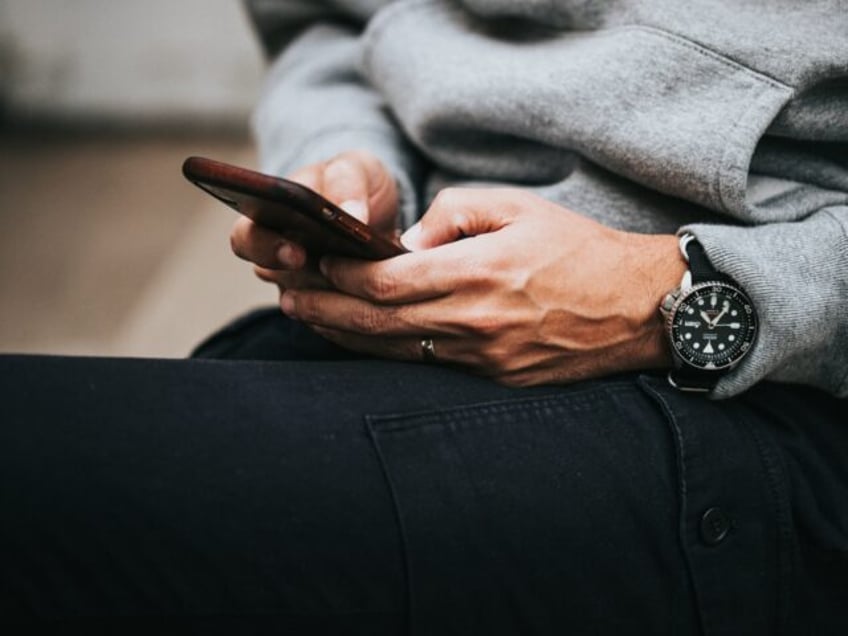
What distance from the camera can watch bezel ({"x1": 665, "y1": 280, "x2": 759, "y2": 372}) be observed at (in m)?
0.66

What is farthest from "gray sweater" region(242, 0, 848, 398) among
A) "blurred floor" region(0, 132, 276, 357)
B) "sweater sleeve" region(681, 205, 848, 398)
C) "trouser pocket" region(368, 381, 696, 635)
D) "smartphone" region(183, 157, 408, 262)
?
"blurred floor" region(0, 132, 276, 357)

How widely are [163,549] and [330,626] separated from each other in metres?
0.11

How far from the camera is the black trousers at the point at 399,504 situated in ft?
1.74

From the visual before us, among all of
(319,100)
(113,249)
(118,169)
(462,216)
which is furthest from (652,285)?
(118,169)

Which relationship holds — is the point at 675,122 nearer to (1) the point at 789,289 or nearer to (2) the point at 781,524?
(1) the point at 789,289

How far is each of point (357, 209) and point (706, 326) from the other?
281 millimetres

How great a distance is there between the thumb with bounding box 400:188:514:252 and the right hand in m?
0.07

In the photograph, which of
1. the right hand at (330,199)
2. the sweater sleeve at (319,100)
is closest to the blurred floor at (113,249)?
the sweater sleeve at (319,100)

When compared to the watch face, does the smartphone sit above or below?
above

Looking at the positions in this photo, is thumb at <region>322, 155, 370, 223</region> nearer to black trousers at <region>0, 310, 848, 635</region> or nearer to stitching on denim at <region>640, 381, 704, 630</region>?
black trousers at <region>0, 310, 848, 635</region>

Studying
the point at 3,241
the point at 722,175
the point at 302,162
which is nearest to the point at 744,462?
the point at 722,175

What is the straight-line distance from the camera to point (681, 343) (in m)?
0.67

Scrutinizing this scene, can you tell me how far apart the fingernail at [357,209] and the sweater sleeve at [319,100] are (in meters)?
0.17

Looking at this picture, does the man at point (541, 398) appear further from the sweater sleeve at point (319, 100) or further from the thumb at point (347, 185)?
the sweater sleeve at point (319, 100)
